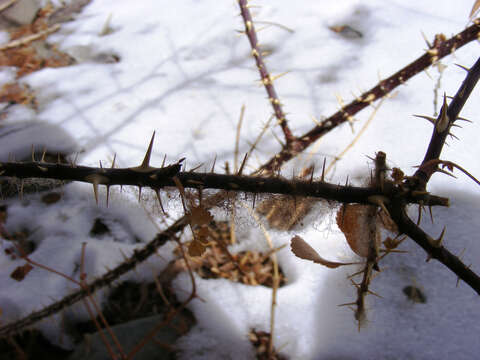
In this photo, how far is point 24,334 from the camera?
1.11 meters

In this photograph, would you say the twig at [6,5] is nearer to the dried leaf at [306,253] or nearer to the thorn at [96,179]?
the thorn at [96,179]

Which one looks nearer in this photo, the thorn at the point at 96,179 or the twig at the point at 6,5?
the thorn at the point at 96,179

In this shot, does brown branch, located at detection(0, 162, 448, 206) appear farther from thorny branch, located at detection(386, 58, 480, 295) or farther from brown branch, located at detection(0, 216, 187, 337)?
brown branch, located at detection(0, 216, 187, 337)

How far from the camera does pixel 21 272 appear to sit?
4.11 feet

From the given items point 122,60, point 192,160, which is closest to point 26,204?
point 192,160

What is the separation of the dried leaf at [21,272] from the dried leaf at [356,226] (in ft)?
4.30

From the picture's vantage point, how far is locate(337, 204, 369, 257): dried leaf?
1.45 ft

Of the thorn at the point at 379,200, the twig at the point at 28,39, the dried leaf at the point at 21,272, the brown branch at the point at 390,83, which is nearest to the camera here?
the thorn at the point at 379,200

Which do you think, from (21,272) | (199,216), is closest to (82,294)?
(21,272)

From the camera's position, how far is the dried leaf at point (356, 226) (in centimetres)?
44

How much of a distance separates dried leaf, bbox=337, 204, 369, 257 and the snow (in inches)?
2.3

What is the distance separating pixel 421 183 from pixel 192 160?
109cm

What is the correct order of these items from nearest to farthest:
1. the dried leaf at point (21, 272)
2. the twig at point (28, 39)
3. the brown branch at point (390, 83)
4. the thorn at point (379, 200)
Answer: the thorn at point (379, 200) → the brown branch at point (390, 83) → the dried leaf at point (21, 272) → the twig at point (28, 39)

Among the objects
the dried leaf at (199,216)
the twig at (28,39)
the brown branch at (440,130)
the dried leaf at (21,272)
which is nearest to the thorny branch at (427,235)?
the brown branch at (440,130)
